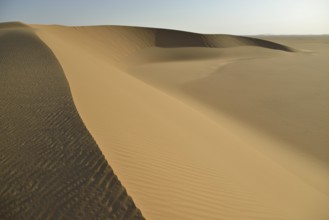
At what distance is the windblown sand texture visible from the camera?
3527mm

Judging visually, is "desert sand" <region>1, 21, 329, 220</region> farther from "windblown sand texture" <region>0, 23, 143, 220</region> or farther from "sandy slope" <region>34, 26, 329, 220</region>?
"windblown sand texture" <region>0, 23, 143, 220</region>

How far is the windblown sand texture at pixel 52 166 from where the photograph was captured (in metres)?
3.53

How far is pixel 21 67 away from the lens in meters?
10.4

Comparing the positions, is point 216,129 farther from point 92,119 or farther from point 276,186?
point 92,119

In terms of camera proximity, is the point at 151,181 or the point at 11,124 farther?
the point at 11,124

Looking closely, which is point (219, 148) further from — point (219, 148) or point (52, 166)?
point (52, 166)

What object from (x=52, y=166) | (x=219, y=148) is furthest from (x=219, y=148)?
(x=52, y=166)

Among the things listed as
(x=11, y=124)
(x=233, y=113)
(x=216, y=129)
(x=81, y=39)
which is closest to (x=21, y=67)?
(x=11, y=124)

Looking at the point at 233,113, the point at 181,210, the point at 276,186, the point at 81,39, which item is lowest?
the point at 81,39

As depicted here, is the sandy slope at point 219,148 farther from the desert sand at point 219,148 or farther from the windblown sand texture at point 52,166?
the windblown sand texture at point 52,166

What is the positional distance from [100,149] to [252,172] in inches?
130

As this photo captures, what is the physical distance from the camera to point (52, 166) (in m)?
4.30

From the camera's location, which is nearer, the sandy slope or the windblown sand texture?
the windblown sand texture

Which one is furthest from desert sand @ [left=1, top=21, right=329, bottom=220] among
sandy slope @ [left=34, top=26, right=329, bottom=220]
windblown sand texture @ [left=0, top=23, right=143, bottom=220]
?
windblown sand texture @ [left=0, top=23, right=143, bottom=220]
